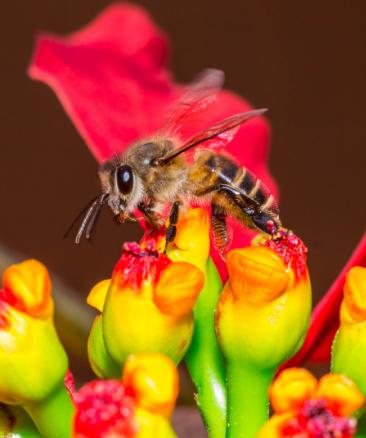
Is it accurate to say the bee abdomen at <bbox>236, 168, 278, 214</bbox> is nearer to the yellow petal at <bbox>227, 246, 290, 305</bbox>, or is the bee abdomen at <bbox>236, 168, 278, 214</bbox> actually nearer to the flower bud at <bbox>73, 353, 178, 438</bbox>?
the yellow petal at <bbox>227, 246, 290, 305</bbox>

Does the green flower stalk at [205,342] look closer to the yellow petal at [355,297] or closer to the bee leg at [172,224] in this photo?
the bee leg at [172,224]

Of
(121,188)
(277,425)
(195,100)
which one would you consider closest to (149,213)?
(121,188)

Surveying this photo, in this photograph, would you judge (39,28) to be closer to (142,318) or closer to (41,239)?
(41,239)

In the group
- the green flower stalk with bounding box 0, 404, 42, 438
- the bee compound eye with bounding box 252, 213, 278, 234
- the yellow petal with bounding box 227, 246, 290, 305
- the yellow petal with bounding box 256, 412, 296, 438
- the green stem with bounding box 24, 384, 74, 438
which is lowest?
the green flower stalk with bounding box 0, 404, 42, 438

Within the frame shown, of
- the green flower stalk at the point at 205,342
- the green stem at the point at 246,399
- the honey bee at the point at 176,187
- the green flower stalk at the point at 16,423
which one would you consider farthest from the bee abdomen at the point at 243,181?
the green flower stalk at the point at 16,423

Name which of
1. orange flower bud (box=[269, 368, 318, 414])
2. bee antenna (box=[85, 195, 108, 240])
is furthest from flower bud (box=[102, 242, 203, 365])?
bee antenna (box=[85, 195, 108, 240])

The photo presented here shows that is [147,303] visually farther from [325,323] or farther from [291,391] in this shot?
[325,323]

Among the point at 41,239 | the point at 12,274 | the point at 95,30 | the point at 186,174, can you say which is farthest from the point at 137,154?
the point at 41,239
